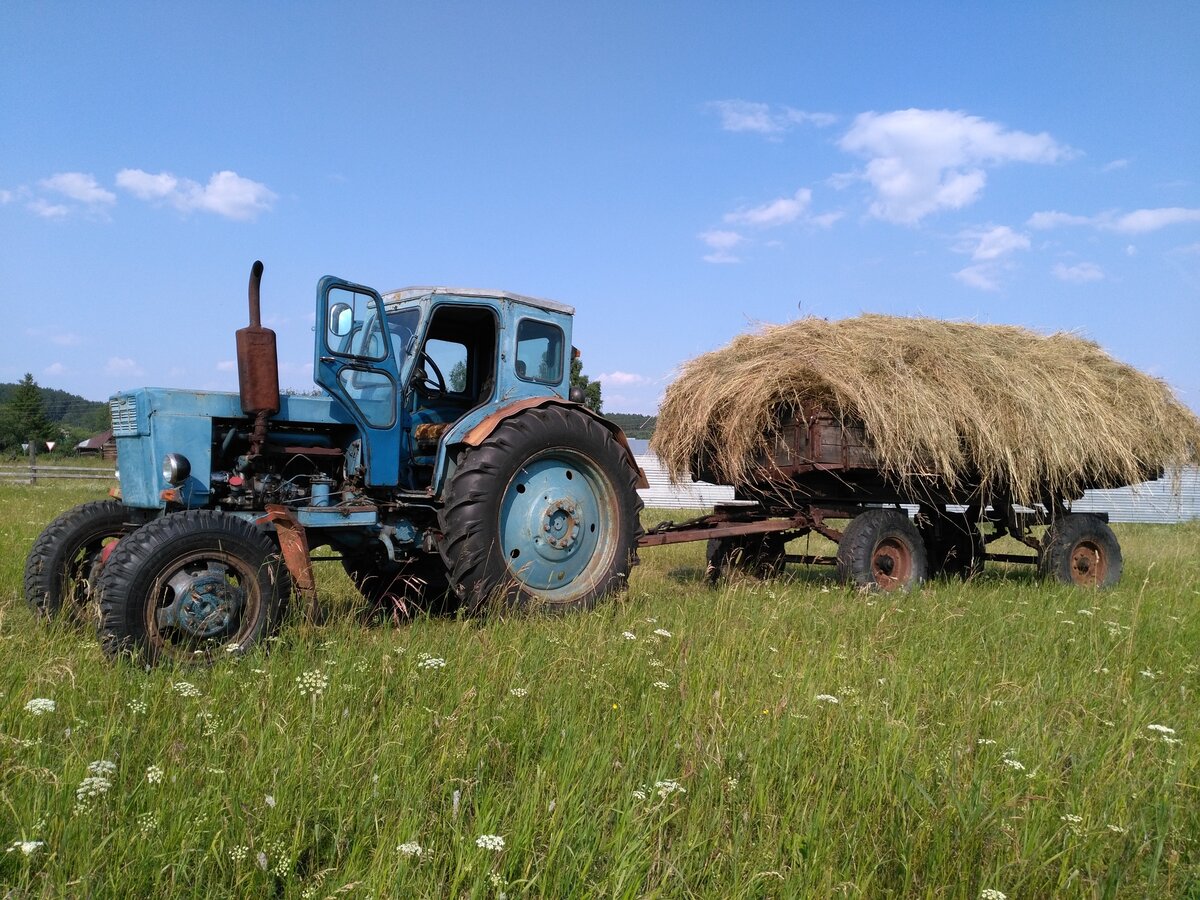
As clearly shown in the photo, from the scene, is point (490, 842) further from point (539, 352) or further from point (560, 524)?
point (539, 352)

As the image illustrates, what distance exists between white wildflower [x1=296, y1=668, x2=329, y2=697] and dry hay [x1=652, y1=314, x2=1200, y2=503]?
4.22 m

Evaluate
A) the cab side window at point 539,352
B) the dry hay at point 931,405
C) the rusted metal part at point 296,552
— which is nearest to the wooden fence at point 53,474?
the cab side window at point 539,352

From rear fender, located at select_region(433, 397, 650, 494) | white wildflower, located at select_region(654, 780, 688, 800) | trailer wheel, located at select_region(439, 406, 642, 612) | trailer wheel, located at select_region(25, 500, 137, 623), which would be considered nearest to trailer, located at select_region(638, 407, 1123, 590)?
trailer wheel, located at select_region(439, 406, 642, 612)

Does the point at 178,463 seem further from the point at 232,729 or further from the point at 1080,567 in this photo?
the point at 1080,567

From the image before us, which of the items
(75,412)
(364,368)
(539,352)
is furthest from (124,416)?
(75,412)

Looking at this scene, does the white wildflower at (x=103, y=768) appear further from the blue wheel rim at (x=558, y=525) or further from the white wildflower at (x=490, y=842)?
the blue wheel rim at (x=558, y=525)

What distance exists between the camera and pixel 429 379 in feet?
19.7

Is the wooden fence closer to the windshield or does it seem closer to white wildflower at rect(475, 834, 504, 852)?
the windshield

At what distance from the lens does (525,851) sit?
6.81ft

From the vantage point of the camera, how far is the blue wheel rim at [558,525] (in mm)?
5379

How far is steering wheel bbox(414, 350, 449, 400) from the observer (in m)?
5.85

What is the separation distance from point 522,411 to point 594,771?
315 cm

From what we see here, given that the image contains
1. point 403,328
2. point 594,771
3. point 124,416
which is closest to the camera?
point 594,771

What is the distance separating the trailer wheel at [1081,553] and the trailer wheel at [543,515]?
419 cm
